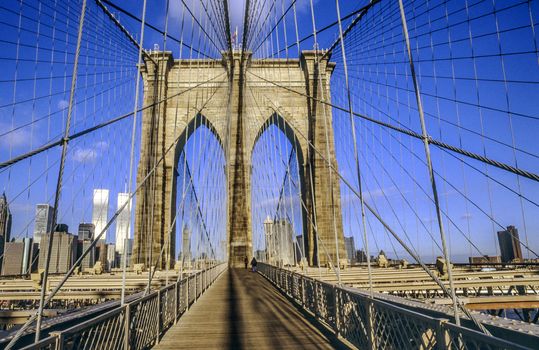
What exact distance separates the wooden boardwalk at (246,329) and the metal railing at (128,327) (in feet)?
0.83

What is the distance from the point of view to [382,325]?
3.61 metres

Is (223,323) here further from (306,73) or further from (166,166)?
(306,73)

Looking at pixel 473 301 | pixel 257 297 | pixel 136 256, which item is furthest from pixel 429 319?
pixel 136 256

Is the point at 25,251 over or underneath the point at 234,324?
over

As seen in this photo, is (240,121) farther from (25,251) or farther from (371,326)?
(371,326)

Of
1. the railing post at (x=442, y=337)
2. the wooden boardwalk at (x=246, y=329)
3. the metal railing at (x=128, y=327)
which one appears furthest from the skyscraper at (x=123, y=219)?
the railing post at (x=442, y=337)

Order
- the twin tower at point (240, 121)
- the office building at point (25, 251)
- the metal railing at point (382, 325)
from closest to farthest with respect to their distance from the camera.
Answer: the metal railing at point (382, 325) → the office building at point (25, 251) → the twin tower at point (240, 121)

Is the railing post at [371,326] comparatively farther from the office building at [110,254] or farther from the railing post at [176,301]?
the office building at [110,254]

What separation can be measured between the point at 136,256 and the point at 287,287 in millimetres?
13471

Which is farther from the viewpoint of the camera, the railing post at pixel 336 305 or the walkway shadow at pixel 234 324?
the railing post at pixel 336 305

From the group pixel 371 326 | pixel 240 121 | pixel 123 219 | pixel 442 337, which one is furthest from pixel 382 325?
pixel 240 121

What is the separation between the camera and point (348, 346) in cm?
449

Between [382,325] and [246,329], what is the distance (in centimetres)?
277

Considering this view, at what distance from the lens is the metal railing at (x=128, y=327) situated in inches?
102
